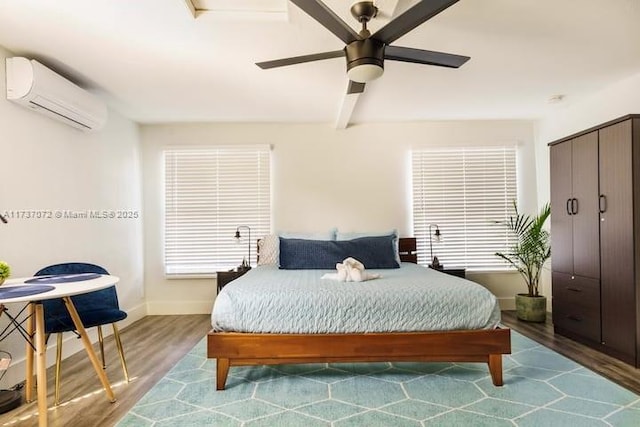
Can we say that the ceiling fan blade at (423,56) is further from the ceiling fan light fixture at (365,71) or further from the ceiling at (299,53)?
the ceiling at (299,53)

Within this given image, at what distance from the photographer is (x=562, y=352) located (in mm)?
3008

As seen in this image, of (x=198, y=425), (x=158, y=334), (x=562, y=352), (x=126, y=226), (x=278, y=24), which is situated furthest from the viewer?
(x=126, y=226)

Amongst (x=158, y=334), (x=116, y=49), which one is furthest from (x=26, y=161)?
(x=158, y=334)

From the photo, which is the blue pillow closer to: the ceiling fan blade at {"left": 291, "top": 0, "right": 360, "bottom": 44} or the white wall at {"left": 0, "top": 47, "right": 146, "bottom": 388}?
the white wall at {"left": 0, "top": 47, "right": 146, "bottom": 388}

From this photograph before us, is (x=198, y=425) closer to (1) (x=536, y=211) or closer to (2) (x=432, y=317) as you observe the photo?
→ (2) (x=432, y=317)

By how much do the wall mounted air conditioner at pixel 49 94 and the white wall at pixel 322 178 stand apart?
135cm

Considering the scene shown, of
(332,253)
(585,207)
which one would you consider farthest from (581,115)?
(332,253)

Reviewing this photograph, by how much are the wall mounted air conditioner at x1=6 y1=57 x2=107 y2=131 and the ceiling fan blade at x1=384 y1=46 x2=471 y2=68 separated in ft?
7.98

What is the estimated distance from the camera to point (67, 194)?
3.14 m

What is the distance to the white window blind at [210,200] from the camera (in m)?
4.50

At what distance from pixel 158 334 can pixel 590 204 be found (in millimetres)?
4199

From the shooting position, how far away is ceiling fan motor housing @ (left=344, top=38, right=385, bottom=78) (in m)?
1.90

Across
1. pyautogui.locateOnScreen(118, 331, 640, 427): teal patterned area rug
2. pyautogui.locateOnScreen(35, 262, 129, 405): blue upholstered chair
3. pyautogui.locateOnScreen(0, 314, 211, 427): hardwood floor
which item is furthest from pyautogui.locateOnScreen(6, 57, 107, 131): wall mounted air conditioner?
pyautogui.locateOnScreen(118, 331, 640, 427): teal patterned area rug

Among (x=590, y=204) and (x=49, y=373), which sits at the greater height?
(x=590, y=204)
